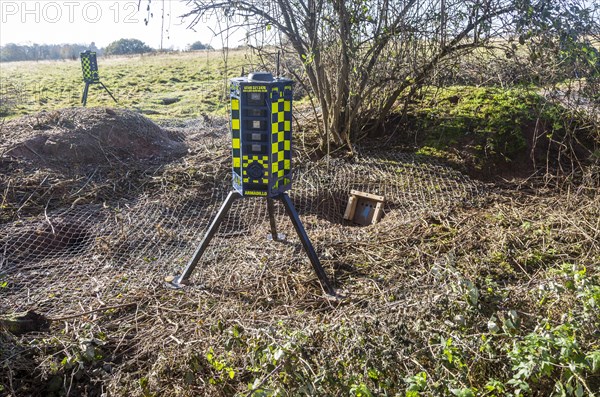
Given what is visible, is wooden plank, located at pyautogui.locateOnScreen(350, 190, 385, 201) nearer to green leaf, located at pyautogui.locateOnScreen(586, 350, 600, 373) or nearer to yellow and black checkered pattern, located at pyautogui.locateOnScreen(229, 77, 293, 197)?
yellow and black checkered pattern, located at pyautogui.locateOnScreen(229, 77, 293, 197)

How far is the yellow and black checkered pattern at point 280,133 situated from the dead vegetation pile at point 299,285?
834 millimetres

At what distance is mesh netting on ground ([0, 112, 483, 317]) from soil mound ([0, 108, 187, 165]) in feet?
1.18

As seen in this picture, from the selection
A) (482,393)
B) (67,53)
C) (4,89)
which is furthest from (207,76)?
(67,53)

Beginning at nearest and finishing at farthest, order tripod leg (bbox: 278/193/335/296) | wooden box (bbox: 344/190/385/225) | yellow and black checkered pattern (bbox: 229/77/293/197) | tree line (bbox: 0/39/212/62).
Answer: yellow and black checkered pattern (bbox: 229/77/293/197), tripod leg (bbox: 278/193/335/296), wooden box (bbox: 344/190/385/225), tree line (bbox: 0/39/212/62)

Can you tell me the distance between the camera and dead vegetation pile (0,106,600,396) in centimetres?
231

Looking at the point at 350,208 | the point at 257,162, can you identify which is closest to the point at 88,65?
the point at 350,208

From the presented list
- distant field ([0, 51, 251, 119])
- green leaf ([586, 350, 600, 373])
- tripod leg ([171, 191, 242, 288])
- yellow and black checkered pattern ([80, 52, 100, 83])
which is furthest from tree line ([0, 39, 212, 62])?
green leaf ([586, 350, 600, 373])

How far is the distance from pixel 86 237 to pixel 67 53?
31.8 meters

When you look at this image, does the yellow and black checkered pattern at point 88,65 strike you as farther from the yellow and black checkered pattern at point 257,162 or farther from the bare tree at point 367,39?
the yellow and black checkered pattern at point 257,162

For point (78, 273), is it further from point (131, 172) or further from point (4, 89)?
point (4, 89)

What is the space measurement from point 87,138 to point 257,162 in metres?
4.21

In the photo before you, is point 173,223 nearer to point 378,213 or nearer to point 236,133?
point 236,133

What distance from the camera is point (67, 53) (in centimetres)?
3142

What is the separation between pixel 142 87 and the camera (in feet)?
49.1
